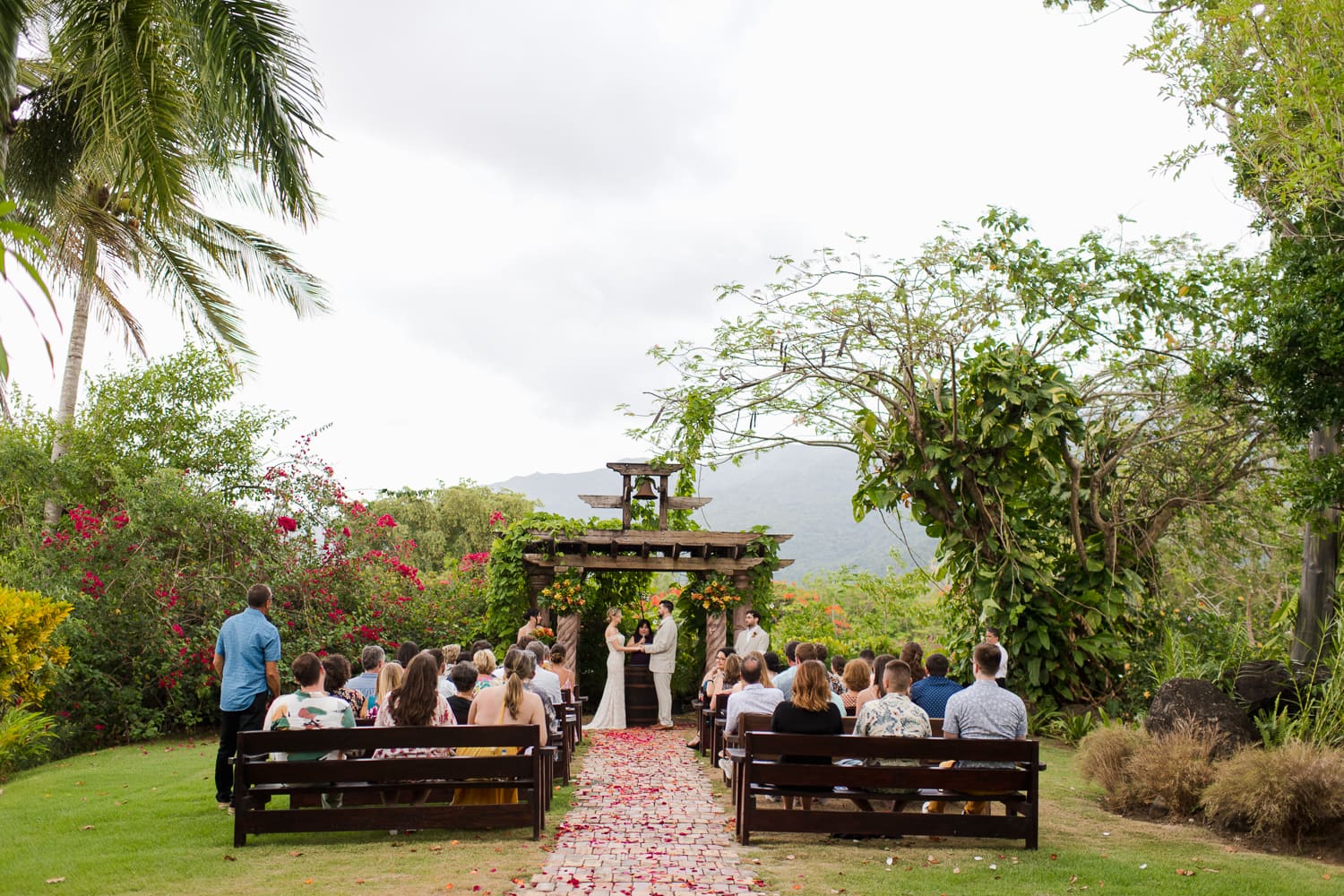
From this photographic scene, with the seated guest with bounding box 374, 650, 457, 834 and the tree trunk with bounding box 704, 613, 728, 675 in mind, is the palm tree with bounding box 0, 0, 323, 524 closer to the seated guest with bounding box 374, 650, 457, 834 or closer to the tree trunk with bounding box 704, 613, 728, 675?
the seated guest with bounding box 374, 650, 457, 834

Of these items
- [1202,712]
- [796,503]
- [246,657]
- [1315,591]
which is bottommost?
[1202,712]

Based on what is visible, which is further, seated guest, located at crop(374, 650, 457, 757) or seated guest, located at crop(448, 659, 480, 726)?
seated guest, located at crop(448, 659, 480, 726)

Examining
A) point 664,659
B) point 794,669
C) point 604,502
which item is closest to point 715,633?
point 664,659

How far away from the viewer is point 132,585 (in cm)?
1253

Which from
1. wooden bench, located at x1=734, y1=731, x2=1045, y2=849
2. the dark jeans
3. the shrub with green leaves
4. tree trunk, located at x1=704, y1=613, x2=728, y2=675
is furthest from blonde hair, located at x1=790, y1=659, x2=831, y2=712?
tree trunk, located at x1=704, y1=613, x2=728, y2=675

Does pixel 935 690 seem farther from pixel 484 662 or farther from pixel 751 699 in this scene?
pixel 484 662

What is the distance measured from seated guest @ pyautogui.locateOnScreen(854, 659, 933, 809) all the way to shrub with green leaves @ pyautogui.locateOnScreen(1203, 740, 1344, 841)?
205cm

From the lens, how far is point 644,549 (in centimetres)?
1547

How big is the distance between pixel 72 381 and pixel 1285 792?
16.6 m

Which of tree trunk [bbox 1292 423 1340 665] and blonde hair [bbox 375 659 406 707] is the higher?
tree trunk [bbox 1292 423 1340 665]

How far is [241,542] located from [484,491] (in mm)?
23817

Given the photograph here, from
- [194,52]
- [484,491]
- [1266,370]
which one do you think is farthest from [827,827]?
[484,491]

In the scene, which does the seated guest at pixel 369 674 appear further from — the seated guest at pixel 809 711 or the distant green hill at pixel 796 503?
the distant green hill at pixel 796 503

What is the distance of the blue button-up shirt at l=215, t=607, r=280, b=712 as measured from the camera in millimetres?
7031
